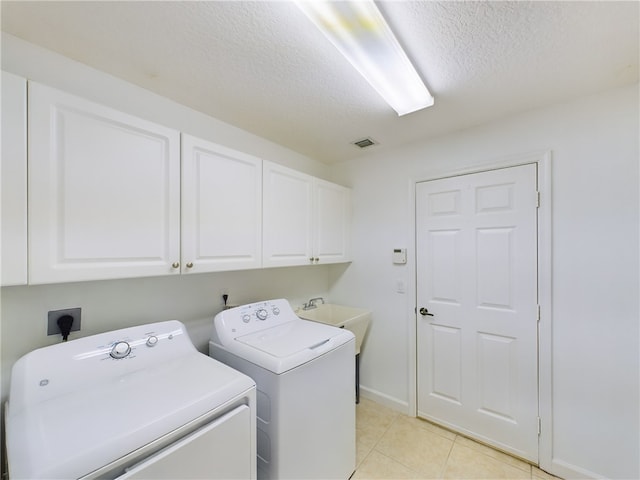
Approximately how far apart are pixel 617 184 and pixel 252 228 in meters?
2.25

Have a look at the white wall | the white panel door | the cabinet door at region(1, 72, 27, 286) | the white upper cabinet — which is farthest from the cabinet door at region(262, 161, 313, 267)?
the white wall

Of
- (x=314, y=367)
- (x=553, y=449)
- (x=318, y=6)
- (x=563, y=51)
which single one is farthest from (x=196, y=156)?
(x=553, y=449)

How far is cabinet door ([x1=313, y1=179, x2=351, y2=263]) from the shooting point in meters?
2.34

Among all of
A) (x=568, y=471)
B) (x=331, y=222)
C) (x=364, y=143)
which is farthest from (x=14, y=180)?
(x=568, y=471)

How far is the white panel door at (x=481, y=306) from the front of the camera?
1846 millimetres

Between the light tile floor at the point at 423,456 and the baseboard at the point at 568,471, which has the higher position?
the baseboard at the point at 568,471

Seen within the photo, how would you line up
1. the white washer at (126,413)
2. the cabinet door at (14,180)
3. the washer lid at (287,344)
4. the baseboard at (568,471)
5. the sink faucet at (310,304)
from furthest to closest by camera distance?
the sink faucet at (310,304) → the baseboard at (568,471) → the washer lid at (287,344) → the cabinet door at (14,180) → the white washer at (126,413)

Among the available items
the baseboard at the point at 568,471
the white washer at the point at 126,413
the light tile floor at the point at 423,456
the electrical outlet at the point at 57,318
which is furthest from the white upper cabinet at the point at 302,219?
the baseboard at the point at 568,471

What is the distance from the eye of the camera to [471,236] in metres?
2.06

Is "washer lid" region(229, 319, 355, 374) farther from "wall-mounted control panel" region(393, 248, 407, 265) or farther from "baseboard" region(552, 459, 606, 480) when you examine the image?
"baseboard" region(552, 459, 606, 480)

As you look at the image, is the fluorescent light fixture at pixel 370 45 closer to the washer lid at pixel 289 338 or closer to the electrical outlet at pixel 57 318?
the washer lid at pixel 289 338

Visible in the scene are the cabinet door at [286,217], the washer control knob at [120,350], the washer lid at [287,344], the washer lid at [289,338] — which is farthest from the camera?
the cabinet door at [286,217]

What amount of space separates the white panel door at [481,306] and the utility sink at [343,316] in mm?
497

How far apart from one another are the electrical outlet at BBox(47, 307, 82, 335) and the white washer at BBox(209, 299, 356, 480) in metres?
0.68
